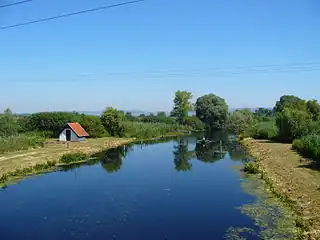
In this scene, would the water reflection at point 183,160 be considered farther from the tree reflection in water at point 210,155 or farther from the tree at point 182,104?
the tree at point 182,104

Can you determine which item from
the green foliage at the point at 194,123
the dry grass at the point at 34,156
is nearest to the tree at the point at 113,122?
the dry grass at the point at 34,156

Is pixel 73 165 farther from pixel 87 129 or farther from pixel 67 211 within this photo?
pixel 87 129

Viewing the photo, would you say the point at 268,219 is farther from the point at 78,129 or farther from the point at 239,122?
the point at 239,122

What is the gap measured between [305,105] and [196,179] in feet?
105

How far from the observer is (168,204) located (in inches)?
644

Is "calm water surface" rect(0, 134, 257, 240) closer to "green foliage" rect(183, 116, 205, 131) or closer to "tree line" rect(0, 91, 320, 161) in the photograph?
"tree line" rect(0, 91, 320, 161)

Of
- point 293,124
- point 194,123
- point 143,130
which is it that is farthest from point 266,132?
point 194,123

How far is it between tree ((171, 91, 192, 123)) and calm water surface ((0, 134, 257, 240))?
49960mm

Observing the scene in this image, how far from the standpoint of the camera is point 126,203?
1655 centimetres

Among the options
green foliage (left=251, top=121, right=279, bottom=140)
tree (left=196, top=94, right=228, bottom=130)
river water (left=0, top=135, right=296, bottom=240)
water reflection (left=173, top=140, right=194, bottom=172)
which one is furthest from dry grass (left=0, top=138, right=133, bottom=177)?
tree (left=196, top=94, right=228, bottom=130)

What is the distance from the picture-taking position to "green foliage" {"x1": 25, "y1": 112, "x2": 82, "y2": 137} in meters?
46.8

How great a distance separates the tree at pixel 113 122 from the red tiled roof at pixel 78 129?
5.83 meters

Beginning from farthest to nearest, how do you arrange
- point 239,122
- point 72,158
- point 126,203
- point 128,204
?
1. point 239,122
2. point 72,158
3. point 126,203
4. point 128,204

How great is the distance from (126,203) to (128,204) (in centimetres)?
20
